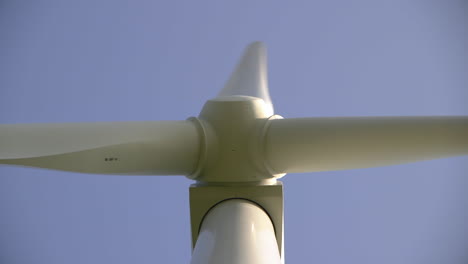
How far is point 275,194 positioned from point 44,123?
1.21 metres

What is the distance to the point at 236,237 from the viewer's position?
236 cm

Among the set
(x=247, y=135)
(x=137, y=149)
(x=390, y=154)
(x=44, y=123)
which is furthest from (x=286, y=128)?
(x=44, y=123)

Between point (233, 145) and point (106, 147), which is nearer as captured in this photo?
point (106, 147)

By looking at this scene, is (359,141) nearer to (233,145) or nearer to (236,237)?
(233,145)

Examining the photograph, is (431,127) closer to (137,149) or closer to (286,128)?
(286,128)

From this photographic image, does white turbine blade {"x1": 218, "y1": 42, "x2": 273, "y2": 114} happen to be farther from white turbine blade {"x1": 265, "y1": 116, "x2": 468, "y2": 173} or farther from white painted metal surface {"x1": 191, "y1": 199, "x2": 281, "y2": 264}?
white painted metal surface {"x1": 191, "y1": 199, "x2": 281, "y2": 264}

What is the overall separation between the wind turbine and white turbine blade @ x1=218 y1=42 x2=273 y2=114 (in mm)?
1008

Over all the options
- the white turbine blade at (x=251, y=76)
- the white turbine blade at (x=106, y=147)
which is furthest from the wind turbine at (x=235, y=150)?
the white turbine blade at (x=251, y=76)

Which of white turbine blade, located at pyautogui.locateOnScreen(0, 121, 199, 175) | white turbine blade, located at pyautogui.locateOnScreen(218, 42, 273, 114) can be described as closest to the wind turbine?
white turbine blade, located at pyautogui.locateOnScreen(0, 121, 199, 175)

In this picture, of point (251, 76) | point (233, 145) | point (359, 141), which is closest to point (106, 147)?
point (233, 145)

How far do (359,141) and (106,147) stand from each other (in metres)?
1.20

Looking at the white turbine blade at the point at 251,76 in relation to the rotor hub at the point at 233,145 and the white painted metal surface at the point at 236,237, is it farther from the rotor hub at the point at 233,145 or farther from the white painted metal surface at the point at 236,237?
the white painted metal surface at the point at 236,237

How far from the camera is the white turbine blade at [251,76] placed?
13.4 ft

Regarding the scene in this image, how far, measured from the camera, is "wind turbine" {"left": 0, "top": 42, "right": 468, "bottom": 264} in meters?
2.46
